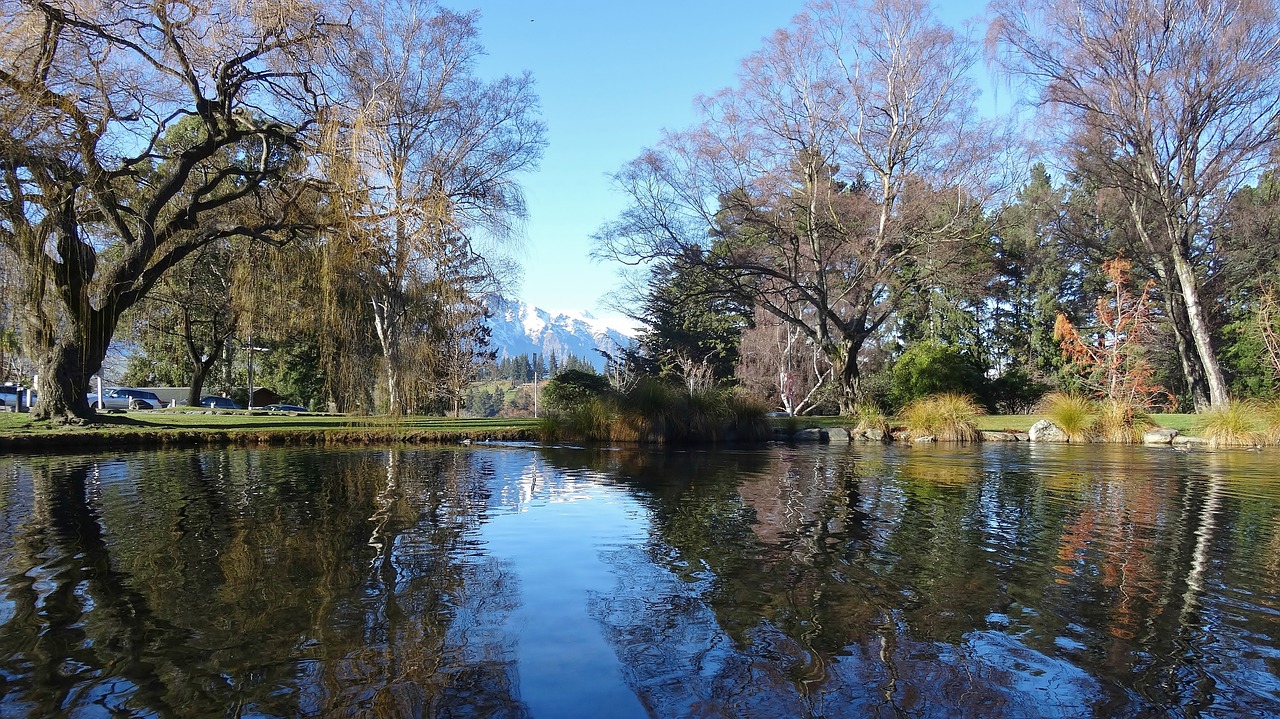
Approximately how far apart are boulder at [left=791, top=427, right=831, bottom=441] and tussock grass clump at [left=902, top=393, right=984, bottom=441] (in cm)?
211

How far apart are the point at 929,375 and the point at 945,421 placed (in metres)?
6.60

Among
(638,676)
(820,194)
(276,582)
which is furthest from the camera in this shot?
(820,194)

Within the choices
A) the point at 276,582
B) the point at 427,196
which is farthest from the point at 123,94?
the point at 276,582

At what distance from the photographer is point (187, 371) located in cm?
3975

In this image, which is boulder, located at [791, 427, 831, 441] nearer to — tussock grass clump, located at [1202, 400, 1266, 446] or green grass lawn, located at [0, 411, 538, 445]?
green grass lawn, located at [0, 411, 538, 445]

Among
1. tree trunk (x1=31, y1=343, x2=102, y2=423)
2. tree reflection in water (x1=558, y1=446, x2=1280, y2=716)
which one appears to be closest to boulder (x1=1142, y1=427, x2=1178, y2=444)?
tree reflection in water (x1=558, y1=446, x2=1280, y2=716)

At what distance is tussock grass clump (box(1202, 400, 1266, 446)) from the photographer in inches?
636

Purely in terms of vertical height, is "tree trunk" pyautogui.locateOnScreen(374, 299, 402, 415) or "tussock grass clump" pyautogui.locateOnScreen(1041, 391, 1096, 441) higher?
"tree trunk" pyautogui.locateOnScreen(374, 299, 402, 415)

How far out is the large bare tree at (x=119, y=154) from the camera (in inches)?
431

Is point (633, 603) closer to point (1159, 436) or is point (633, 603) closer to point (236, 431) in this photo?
point (236, 431)

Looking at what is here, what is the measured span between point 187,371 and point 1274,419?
4393cm

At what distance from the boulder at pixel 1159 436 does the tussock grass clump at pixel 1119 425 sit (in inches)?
8.4

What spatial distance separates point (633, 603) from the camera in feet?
14.3

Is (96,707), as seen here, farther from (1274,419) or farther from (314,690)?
(1274,419)
